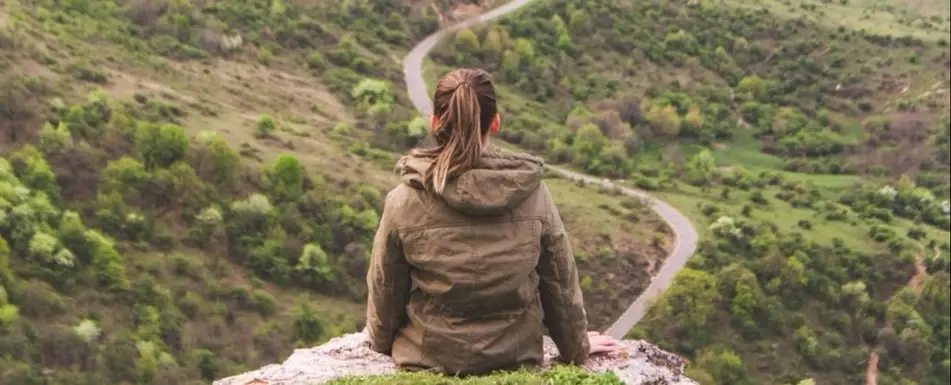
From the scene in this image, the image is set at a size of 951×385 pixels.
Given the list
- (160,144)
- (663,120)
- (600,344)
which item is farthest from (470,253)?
(663,120)

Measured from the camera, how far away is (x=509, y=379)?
18.0ft

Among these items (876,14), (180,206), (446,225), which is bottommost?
(180,206)

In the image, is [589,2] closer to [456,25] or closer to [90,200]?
[456,25]

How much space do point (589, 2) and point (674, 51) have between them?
7.54m

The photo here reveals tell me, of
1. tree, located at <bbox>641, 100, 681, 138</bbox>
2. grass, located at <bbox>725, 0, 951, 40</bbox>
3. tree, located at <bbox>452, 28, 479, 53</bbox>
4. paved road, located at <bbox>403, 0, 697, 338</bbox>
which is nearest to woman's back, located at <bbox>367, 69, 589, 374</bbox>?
paved road, located at <bbox>403, 0, 697, 338</bbox>

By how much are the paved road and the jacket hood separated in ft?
103

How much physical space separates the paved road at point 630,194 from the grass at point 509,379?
102 feet

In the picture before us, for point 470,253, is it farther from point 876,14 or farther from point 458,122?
point 876,14

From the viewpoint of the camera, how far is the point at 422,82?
198 feet

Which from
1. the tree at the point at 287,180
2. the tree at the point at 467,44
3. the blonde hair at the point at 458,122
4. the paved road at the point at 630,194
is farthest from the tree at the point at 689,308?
the blonde hair at the point at 458,122

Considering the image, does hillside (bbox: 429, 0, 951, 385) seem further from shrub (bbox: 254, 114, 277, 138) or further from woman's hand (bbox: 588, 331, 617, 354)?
woman's hand (bbox: 588, 331, 617, 354)

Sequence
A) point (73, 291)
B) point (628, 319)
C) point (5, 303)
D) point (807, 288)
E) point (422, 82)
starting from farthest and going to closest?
1. point (422, 82)
2. point (807, 288)
3. point (628, 319)
4. point (73, 291)
5. point (5, 303)

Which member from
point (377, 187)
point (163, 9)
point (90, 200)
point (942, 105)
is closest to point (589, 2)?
point (942, 105)

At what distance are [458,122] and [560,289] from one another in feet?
4.09
